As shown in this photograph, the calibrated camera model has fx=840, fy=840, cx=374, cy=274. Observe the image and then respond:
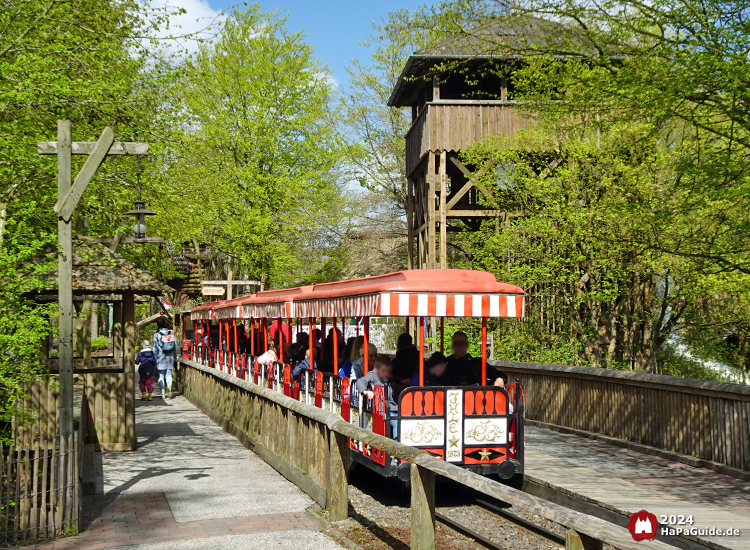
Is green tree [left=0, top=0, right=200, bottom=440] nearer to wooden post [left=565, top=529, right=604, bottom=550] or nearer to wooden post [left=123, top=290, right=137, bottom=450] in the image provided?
wooden post [left=123, top=290, right=137, bottom=450]

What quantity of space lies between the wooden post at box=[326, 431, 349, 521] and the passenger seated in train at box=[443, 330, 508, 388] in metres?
2.32

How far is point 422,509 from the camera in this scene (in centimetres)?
670

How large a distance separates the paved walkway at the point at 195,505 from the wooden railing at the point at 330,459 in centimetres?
28

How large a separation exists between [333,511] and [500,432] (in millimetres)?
2410

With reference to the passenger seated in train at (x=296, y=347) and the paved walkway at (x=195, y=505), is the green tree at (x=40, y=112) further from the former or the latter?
the passenger seated in train at (x=296, y=347)

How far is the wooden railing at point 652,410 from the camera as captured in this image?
36.3 ft

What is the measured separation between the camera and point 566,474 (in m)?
11.0

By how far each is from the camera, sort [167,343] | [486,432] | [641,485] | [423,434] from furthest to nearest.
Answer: [167,343] < [641,485] < [486,432] < [423,434]

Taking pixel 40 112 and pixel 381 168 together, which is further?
pixel 381 168

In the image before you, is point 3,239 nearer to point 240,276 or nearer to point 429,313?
point 429,313

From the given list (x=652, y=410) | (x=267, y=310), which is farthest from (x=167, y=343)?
(x=652, y=410)

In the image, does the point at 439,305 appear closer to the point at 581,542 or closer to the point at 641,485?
the point at 641,485

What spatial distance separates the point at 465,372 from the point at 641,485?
8.35 feet

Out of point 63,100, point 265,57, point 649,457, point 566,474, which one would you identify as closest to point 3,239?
point 63,100
